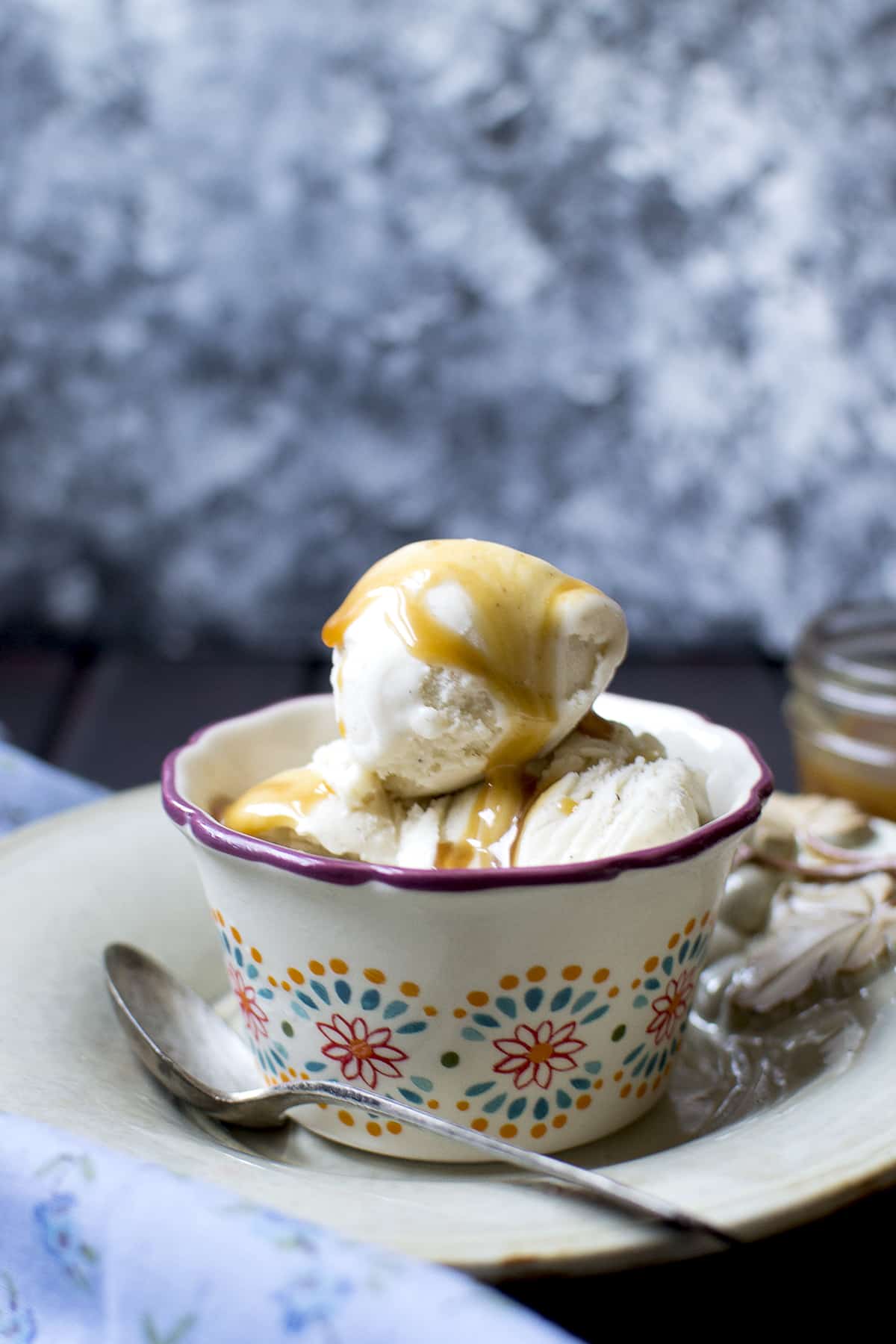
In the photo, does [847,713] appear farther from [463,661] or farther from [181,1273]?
[181,1273]

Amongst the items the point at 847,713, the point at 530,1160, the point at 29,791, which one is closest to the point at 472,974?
the point at 530,1160

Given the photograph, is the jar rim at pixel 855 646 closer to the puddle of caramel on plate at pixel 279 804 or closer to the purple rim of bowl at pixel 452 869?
the purple rim of bowl at pixel 452 869

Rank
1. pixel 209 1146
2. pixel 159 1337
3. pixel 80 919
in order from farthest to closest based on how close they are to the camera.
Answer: pixel 80 919
pixel 209 1146
pixel 159 1337

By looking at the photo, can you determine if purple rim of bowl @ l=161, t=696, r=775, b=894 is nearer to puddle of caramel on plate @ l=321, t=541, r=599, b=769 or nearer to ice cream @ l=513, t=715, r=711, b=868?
ice cream @ l=513, t=715, r=711, b=868

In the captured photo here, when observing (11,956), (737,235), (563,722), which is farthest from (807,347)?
(11,956)

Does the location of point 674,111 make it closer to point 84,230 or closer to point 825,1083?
point 84,230

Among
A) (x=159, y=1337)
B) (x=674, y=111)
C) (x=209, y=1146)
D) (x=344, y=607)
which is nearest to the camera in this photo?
(x=159, y=1337)

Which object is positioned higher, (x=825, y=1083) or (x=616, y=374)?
(x=616, y=374)
